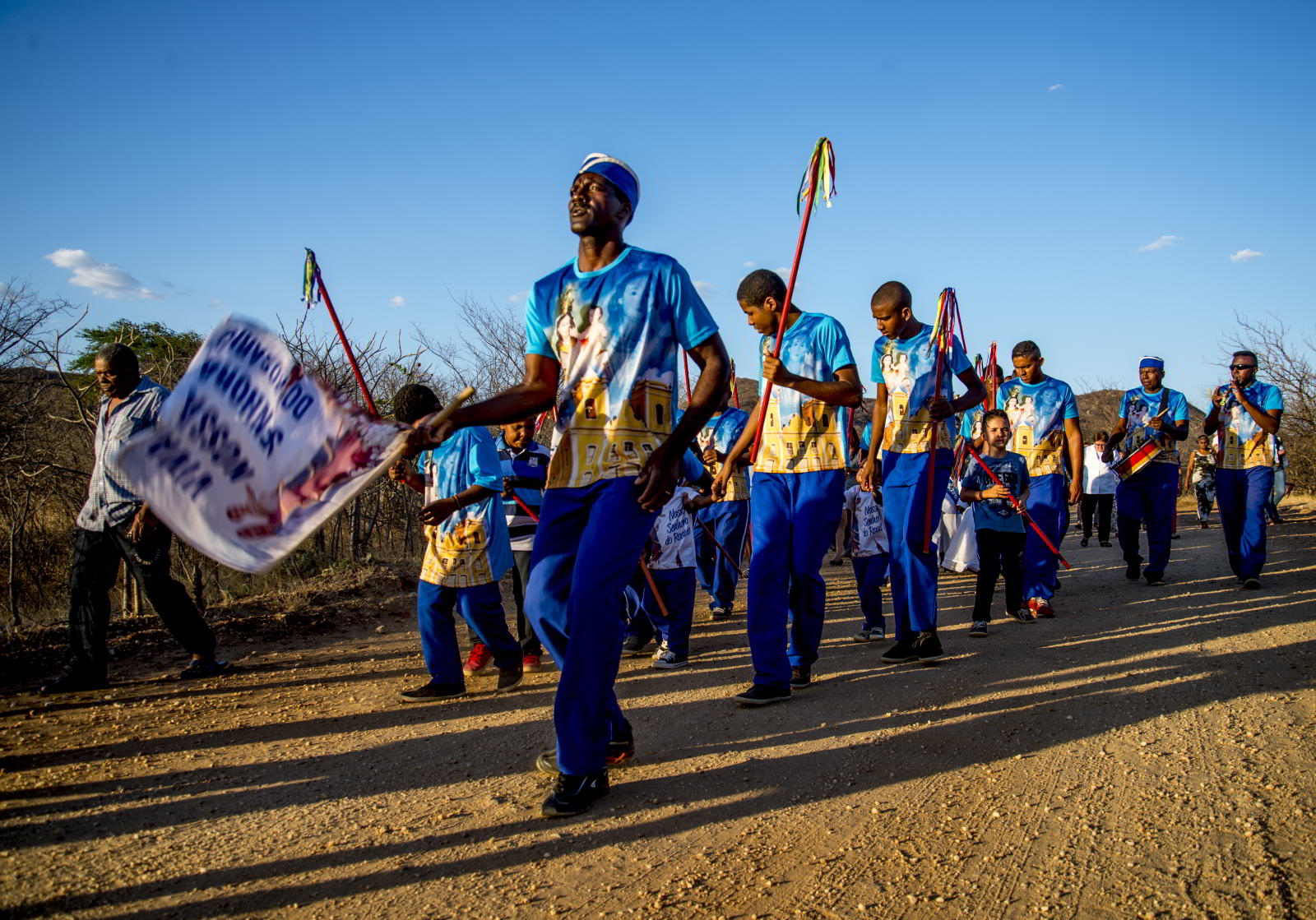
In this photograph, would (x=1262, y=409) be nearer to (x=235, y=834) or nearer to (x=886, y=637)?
(x=886, y=637)

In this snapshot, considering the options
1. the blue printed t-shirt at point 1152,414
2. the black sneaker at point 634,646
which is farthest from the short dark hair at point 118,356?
the blue printed t-shirt at point 1152,414

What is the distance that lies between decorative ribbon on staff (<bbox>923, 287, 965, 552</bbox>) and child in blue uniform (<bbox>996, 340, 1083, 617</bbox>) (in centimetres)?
223

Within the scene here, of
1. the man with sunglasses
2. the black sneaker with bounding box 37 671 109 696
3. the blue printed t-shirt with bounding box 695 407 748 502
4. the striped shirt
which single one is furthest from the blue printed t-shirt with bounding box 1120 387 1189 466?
the black sneaker with bounding box 37 671 109 696

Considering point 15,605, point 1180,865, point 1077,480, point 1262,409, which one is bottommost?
point 1180,865

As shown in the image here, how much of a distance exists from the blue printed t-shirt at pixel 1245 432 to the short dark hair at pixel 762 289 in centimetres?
595

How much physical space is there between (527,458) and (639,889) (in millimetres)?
3905

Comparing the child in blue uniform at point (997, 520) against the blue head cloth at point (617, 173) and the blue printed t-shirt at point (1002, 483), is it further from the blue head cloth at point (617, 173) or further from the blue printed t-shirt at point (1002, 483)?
the blue head cloth at point (617, 173)

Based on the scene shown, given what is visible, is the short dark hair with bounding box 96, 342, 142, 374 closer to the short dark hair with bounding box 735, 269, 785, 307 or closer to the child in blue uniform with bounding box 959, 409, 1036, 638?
the short dark hair with bounding box 735, 269, 785, 307

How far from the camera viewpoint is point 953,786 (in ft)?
11.0

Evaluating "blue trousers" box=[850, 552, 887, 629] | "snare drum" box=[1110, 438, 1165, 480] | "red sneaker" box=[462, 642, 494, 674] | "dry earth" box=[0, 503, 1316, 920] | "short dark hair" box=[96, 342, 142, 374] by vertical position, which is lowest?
"dry earth" box=[0, 503, 1316, 920]

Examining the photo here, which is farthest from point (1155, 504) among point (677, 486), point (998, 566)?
point (677, 486)

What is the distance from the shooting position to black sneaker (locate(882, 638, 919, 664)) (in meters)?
5.53

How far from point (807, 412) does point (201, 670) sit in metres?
4.31

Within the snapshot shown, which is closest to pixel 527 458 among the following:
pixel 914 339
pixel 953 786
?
pixel 914 339
